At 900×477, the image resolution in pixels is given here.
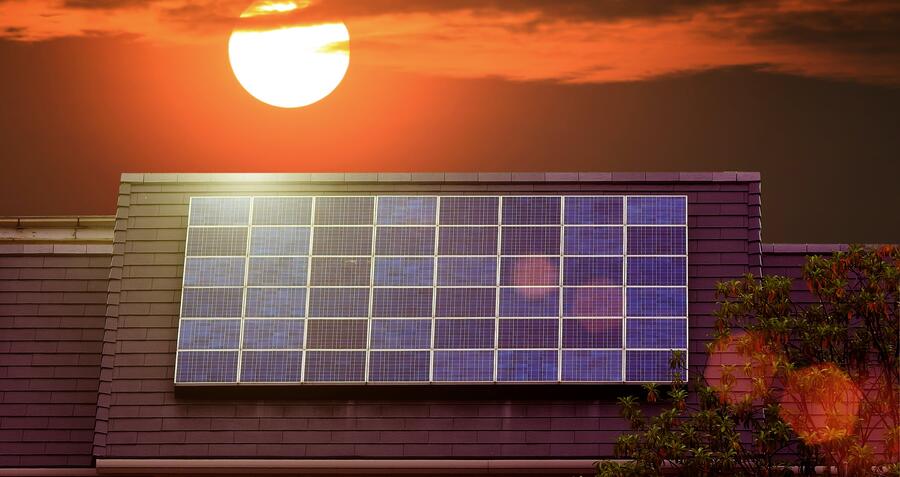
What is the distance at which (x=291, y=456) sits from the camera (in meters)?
22.6

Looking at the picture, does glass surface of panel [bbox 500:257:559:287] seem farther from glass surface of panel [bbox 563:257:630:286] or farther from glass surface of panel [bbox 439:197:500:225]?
glass surface of panel [bbox 439:197:500:225]

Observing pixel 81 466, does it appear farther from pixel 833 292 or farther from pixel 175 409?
pixel 833 292

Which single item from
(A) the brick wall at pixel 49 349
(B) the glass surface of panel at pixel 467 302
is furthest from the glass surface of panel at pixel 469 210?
(A) the brick wall at pixel 49 349

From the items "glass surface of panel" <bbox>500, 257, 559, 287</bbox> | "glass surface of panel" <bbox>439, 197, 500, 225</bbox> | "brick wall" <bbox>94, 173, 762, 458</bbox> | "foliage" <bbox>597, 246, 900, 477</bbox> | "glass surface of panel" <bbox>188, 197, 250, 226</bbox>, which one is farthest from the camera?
"glass surface of panel" <bbox>188, 197, 250, 226</bbox>

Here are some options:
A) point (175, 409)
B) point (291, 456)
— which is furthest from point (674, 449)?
point (175, 409)

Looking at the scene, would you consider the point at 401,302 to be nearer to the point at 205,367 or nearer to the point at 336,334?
the point at 336,334

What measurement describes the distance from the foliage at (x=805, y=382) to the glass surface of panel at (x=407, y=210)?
642 cm

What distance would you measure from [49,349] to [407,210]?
24.7 feet

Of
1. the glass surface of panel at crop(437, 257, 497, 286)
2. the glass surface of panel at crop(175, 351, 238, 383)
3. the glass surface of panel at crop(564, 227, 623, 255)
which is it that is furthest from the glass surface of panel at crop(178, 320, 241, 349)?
the glass surface of panel at crop(564, 227, 623, 255)

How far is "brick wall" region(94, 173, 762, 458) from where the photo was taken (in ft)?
74.0

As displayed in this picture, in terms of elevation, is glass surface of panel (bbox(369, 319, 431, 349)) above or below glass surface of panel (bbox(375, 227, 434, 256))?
below

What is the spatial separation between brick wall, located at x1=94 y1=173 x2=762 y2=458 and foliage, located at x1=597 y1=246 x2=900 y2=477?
3.93m

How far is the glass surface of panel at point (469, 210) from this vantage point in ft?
77.4

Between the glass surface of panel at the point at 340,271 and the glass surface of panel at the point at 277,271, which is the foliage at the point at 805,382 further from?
→ the glass surface of panel at the point at 277,271
